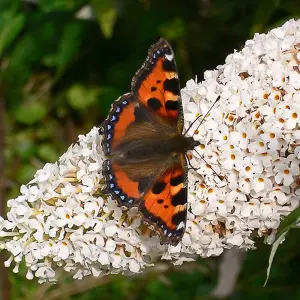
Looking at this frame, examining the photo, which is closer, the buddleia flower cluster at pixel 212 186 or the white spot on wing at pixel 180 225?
the white spot on wing at pixel 180 225

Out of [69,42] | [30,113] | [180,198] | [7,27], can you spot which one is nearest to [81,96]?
[30,113]

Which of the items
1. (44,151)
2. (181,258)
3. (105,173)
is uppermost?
(44,151)

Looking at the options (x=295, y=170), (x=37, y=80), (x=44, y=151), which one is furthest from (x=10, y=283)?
(x=295, y=170)

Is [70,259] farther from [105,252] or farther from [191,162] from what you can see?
[191,162]

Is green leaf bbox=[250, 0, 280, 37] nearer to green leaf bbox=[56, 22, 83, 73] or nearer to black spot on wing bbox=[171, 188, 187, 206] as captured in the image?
green leaf bbox=[56, 22, 83, 73]

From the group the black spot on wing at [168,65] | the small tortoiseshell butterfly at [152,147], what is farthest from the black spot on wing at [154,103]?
the black spot on wing at [168,65]

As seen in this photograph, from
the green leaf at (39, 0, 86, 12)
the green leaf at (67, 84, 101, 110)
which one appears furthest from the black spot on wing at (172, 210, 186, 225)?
the green leaf at (67, 84, 101, 110)

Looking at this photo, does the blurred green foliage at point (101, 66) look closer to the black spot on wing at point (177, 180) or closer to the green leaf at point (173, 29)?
the green leaf at point (173, 29)
